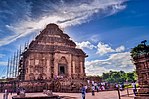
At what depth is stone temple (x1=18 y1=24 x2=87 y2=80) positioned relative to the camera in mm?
34500

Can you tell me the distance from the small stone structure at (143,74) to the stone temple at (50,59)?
82.8 feet

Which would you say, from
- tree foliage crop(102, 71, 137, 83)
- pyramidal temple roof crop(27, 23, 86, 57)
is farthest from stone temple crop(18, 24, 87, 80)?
tree foliage crop(102, 71, 137, 83)

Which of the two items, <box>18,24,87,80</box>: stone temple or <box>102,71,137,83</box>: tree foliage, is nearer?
<box>18,24,87,80</box>: stone temple

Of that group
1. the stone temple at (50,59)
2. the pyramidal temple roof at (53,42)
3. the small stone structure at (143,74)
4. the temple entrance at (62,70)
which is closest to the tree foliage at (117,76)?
the pyramidal temple roof at (53,42)

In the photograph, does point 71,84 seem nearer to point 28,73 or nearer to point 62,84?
point 62,84

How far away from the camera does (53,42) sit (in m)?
37.6

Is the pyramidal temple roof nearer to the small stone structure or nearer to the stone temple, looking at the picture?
the stone temple

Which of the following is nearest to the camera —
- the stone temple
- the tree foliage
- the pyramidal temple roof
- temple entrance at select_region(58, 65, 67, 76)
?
the stone temple

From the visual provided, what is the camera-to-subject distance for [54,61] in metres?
35.2

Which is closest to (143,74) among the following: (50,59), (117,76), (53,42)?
(50,59)

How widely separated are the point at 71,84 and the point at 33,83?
6201 mm

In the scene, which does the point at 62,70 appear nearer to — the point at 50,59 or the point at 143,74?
the point at 50,59

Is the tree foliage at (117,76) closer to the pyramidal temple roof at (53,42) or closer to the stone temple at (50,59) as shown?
the pyramidal temple roof at (53,42)

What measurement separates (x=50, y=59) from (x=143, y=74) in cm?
2801
